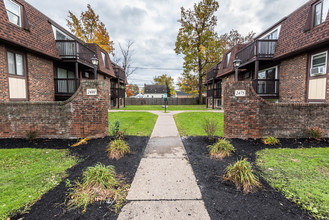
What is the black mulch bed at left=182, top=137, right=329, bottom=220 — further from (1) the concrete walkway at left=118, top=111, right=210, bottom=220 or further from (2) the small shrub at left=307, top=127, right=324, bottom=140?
(2) the small shrub at left=307, top=127, right=324, bottom=140

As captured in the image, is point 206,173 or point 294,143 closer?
point 206,173

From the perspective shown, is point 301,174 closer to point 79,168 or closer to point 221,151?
point 221,151

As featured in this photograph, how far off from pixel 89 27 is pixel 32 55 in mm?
16600

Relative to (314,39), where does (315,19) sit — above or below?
above

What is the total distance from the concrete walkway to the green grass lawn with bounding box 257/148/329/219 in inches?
59.7

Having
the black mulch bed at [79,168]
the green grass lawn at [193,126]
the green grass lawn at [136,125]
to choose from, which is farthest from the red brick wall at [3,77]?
the green grass lawn at [193,126]

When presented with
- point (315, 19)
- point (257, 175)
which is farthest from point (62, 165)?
point (315, 19)

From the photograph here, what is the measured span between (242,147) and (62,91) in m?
12.3

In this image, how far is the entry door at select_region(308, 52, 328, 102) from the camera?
25.8ft

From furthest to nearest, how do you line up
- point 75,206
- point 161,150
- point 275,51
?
point 275,51, point 161,150, point 75,206

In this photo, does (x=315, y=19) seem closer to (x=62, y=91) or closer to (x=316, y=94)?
(x=316, y=94)

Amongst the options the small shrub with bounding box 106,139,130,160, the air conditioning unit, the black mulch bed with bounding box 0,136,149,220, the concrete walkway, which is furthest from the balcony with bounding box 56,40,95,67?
the air conditioning unit

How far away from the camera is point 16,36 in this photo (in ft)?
24.6

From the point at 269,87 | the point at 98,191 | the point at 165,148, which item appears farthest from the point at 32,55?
the point at 269,87
